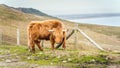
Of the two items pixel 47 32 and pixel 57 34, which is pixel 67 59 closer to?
pixel 57 34

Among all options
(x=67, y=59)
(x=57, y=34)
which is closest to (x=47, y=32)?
(x=57, y=34)

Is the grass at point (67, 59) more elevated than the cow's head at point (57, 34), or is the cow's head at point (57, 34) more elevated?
the cow's head at point (57, 34)

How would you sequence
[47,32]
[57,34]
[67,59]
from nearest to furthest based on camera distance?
[67,59] < [57,34] < [47,32]

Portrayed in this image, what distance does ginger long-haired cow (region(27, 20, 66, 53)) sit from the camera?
24656 mm

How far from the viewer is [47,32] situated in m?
25.0

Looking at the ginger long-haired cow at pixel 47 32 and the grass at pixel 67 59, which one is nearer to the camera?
the grass at pixel 67 59

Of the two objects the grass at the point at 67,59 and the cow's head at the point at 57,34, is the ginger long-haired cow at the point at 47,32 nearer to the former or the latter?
the cow's head at the point at 57,34

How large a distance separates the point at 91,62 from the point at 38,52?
4651 millimetres

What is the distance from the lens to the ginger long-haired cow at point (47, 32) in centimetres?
2466

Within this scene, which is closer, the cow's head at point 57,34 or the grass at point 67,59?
the grass at point 67,59

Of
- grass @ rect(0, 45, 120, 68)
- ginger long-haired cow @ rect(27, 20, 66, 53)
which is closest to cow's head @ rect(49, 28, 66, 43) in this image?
ginger long-haired cow @ rect(27, 20, 66, 53)

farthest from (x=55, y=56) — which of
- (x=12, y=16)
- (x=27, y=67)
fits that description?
(x=12, y=16)

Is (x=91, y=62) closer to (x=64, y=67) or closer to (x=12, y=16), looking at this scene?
(x=64, y=67)

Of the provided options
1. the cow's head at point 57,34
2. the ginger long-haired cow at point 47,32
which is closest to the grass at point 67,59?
the cow's head at point 57,34
